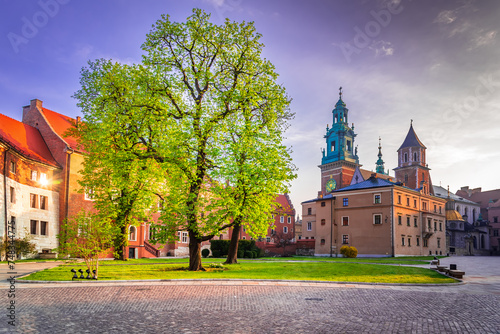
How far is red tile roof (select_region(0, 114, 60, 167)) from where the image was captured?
37031 millimetres

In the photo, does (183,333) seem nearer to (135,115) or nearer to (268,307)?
(268,307)

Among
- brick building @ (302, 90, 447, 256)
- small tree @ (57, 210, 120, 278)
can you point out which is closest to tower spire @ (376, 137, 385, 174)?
brick building @ (302, 90, 447, 256)

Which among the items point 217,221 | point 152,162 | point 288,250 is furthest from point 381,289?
point 288,250

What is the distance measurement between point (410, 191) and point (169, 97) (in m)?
Result: 48.7

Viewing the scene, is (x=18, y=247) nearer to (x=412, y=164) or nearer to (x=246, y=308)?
(x=246, y=308)

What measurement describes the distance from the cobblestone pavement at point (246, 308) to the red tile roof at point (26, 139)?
2663 cm

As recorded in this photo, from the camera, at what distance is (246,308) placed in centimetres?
1088

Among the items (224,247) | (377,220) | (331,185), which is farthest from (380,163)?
(224,247)

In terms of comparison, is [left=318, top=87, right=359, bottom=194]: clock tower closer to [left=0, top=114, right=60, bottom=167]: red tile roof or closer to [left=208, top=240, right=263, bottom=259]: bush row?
[left=208, top=240, right=263, bottom=259]: bush row

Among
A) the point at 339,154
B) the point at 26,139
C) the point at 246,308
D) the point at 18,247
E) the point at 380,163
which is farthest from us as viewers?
the point at 380,163

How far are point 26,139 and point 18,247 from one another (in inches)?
456

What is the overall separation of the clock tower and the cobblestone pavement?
79963 millimetres

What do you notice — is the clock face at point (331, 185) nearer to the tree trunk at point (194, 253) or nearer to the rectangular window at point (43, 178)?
the rectangular window at point (43, 178)

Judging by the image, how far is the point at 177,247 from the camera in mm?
55812
